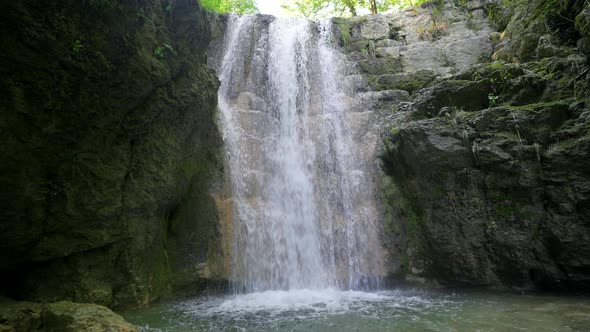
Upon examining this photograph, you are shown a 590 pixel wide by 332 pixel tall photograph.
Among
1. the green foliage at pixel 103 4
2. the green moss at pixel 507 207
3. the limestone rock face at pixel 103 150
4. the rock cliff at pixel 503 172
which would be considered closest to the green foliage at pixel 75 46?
the limestone rock face at pixel 103 150

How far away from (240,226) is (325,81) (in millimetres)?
5843

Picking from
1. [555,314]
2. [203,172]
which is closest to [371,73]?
[203,172]

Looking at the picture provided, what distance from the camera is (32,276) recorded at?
541cm

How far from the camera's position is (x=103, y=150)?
5707mm

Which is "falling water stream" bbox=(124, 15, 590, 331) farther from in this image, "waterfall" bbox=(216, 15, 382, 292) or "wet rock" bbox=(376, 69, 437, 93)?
"wet rock" bbox=(376, 69, 437, 93)

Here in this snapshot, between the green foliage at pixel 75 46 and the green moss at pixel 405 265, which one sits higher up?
the green foliage at pixel 75 46

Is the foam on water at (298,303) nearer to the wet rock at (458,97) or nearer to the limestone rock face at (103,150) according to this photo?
the limestone rock face at (103,150)

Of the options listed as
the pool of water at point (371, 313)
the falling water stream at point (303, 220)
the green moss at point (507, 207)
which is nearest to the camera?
the pool of water at point (371, 313)

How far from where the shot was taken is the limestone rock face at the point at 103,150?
4391 mm

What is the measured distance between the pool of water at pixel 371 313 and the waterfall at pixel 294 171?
91 centimetres

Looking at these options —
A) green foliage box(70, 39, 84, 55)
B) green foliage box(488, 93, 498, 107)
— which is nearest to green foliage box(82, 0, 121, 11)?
green foliage box(70, 39, 84, 55)

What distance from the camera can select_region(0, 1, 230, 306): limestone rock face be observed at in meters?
4.39

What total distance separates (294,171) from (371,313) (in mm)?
4566

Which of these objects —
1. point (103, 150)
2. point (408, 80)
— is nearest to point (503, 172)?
point (408, 80)
